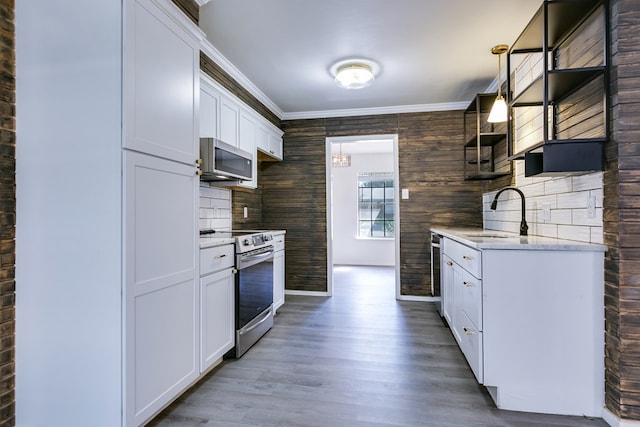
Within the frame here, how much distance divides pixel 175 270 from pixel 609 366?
7.86 feet

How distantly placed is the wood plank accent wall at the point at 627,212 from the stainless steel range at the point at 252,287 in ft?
7.62

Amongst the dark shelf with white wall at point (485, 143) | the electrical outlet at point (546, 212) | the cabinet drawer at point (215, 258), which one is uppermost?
the dark shelf with white wall at point (485, 143)

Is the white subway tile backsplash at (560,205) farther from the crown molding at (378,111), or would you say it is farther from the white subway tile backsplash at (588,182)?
the crown molding at (378,111)

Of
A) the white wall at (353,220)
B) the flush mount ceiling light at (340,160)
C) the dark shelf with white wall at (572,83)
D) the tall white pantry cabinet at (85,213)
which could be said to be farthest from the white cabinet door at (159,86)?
the white wall at (353,220)

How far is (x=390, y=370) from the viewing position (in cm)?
232

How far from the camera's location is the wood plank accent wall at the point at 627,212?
165cm

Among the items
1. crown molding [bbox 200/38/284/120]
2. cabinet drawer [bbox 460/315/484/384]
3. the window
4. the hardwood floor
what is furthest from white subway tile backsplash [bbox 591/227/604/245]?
the window

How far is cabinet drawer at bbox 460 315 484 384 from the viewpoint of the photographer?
6.28 feet

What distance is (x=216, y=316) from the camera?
2.27 meters

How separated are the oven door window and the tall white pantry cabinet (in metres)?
0.96

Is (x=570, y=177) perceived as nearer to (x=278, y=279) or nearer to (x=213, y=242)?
(x=213, y=242)

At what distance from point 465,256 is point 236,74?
269cm

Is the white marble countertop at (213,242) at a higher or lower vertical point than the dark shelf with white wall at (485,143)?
lower

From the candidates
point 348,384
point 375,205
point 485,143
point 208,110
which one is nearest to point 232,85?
point 208,110
